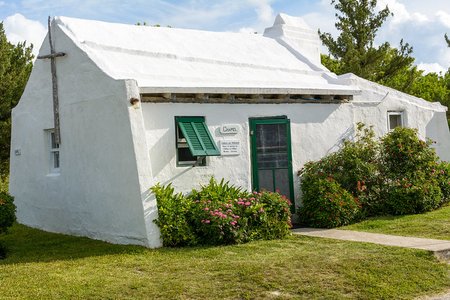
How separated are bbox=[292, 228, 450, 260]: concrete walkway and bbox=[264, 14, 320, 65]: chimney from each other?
635cm

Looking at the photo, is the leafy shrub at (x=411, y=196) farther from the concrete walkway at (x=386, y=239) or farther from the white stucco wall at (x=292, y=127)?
the concrete walkway at (x=386, y=239)

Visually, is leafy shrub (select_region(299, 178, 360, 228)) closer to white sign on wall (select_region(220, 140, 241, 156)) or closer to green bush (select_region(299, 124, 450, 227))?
green bush (select_region(299, 124, 450, 227))

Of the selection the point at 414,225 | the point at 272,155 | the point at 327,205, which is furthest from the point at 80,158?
the point at 414,225

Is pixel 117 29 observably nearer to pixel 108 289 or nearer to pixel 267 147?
pixel 267 147

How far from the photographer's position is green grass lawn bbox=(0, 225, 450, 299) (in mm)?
7828

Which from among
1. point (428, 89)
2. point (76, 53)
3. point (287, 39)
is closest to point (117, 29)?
point (76, 53)

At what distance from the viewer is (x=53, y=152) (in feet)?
46.4

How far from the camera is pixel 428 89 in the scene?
141 ft

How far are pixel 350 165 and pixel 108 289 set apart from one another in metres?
7.29

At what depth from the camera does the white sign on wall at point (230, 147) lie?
12.4 meters

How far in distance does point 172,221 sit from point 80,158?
304 cm

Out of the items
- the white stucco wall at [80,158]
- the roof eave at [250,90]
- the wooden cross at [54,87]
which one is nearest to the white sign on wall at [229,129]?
the roof eave at [250,90]

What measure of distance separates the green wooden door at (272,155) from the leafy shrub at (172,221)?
103 inches

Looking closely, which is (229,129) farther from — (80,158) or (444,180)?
(444,180)
